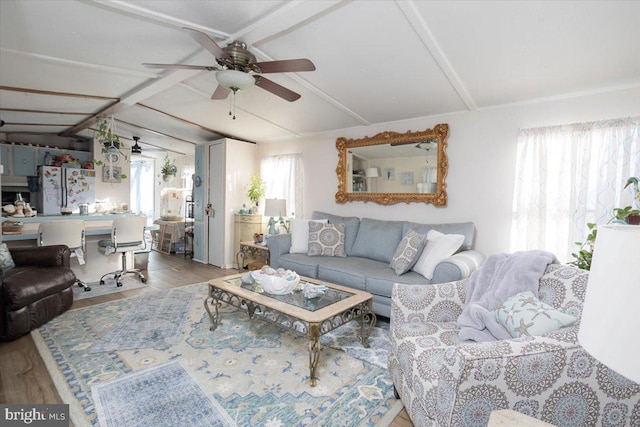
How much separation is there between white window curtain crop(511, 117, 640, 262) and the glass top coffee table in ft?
6.04

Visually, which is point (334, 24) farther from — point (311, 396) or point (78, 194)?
point (78, 194)

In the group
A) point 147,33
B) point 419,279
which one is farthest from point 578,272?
point 147,33

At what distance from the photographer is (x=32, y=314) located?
2748 mm

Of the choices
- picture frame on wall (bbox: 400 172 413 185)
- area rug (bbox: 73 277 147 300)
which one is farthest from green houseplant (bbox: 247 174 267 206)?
picture frame on wall (bbox: 400 172 413 185)

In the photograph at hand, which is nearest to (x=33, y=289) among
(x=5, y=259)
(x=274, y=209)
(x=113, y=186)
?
(x=5, y=259)

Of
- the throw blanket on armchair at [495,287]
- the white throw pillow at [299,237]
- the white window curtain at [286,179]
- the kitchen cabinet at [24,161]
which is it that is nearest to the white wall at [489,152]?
the white throw pillow at [299,237]

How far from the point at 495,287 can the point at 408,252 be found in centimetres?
126

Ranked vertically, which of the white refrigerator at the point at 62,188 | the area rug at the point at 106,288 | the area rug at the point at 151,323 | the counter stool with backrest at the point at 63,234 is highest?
the white refrigerator at the point at 62,188

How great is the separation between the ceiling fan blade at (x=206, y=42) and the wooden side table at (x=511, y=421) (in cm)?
233

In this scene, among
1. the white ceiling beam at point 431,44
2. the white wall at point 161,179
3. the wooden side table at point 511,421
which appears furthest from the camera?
the white wall at point 161,179

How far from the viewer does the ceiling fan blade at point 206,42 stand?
1895mm

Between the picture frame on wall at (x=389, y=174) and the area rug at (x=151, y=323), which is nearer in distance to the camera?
the area rug at (x=151, y=323)

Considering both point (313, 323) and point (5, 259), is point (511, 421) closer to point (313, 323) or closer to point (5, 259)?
point (313, 323)

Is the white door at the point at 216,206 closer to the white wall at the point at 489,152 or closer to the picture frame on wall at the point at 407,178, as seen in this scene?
the white wall at the point at 489,152
